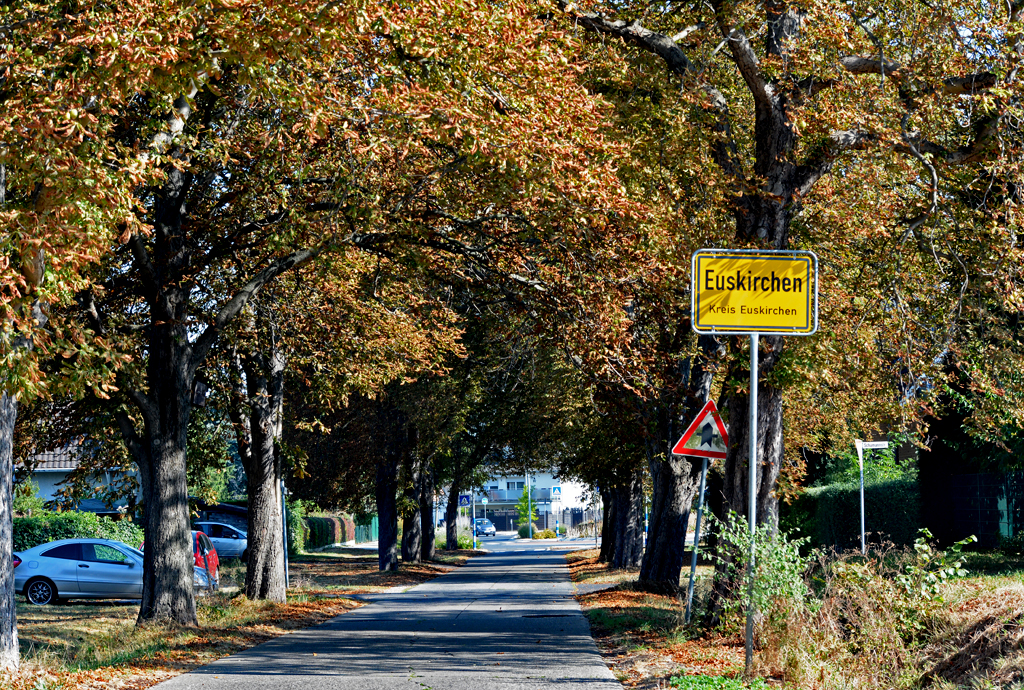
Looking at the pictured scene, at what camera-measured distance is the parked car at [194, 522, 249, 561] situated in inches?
1629

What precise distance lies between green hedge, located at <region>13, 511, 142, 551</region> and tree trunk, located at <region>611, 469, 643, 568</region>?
51.0 ft

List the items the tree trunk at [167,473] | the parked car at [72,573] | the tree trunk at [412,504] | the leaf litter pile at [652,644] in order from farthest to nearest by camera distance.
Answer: the tree trunk at [412,504] → the parked car at [72,573] → the tree trunk at [167,473] → the leaf litter pile at [652,644]

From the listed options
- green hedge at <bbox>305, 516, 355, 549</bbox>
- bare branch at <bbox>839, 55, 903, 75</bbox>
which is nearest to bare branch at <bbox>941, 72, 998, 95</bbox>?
bare branch at <bbox>839, 55, 903, 75</bbox>

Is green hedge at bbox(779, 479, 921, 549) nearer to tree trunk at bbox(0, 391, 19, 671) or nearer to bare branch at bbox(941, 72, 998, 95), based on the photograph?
bare branch at bbox(941, 72, 998, 95)

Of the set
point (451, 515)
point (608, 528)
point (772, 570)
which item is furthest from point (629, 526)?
point (772, 570)

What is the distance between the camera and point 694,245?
535 inches

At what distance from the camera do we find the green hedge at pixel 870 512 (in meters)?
27.3

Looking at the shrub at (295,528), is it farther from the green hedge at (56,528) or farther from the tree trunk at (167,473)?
the tree trunk at (167,473)

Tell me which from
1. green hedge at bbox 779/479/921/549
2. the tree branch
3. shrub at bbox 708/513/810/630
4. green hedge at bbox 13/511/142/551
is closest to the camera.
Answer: shrub at bbox 708/513/810/630

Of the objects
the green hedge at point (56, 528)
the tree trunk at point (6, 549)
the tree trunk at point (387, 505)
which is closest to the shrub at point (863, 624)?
the tree trunk at point (6, 549)

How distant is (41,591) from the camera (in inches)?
Answer: 955

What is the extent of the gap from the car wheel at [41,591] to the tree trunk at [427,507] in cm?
1538

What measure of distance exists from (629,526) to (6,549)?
26.0 meters

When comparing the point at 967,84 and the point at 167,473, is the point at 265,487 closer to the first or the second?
the point at 167,473
